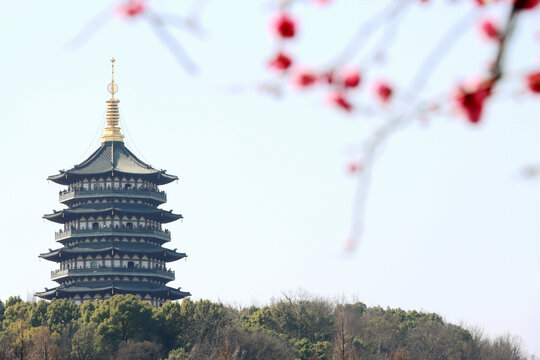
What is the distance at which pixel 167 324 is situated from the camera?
7444 centimetres

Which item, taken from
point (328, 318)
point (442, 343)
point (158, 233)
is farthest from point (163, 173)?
point (442, 343)

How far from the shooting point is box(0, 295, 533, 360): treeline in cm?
7019

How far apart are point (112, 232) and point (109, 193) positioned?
3534 millimetres

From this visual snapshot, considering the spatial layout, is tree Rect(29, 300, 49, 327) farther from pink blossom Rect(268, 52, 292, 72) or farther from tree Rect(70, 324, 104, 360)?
pink blossom Rect(268, 52, 292, 72)

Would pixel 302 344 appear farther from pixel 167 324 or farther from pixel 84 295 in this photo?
pixel 84 295

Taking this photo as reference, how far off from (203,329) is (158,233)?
11.9 meters

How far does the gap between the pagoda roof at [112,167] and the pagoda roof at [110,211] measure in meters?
2.58

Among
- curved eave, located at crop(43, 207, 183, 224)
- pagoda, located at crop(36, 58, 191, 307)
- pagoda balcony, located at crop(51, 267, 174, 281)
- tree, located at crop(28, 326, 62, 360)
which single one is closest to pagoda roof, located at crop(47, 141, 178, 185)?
pagoda, located at crop(36, 58, 191, 307)

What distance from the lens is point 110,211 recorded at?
83938 mm

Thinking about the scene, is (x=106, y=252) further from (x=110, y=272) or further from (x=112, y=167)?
(x=112, y=167)

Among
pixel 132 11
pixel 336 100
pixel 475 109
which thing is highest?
pixel 132 11

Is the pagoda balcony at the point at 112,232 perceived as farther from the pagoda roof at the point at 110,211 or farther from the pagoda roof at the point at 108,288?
the pagoda roof at the point at 108,288

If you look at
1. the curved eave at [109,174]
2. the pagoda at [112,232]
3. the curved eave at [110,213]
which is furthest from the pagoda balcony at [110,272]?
the curved eave at [109,174]

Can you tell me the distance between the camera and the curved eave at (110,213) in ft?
276
